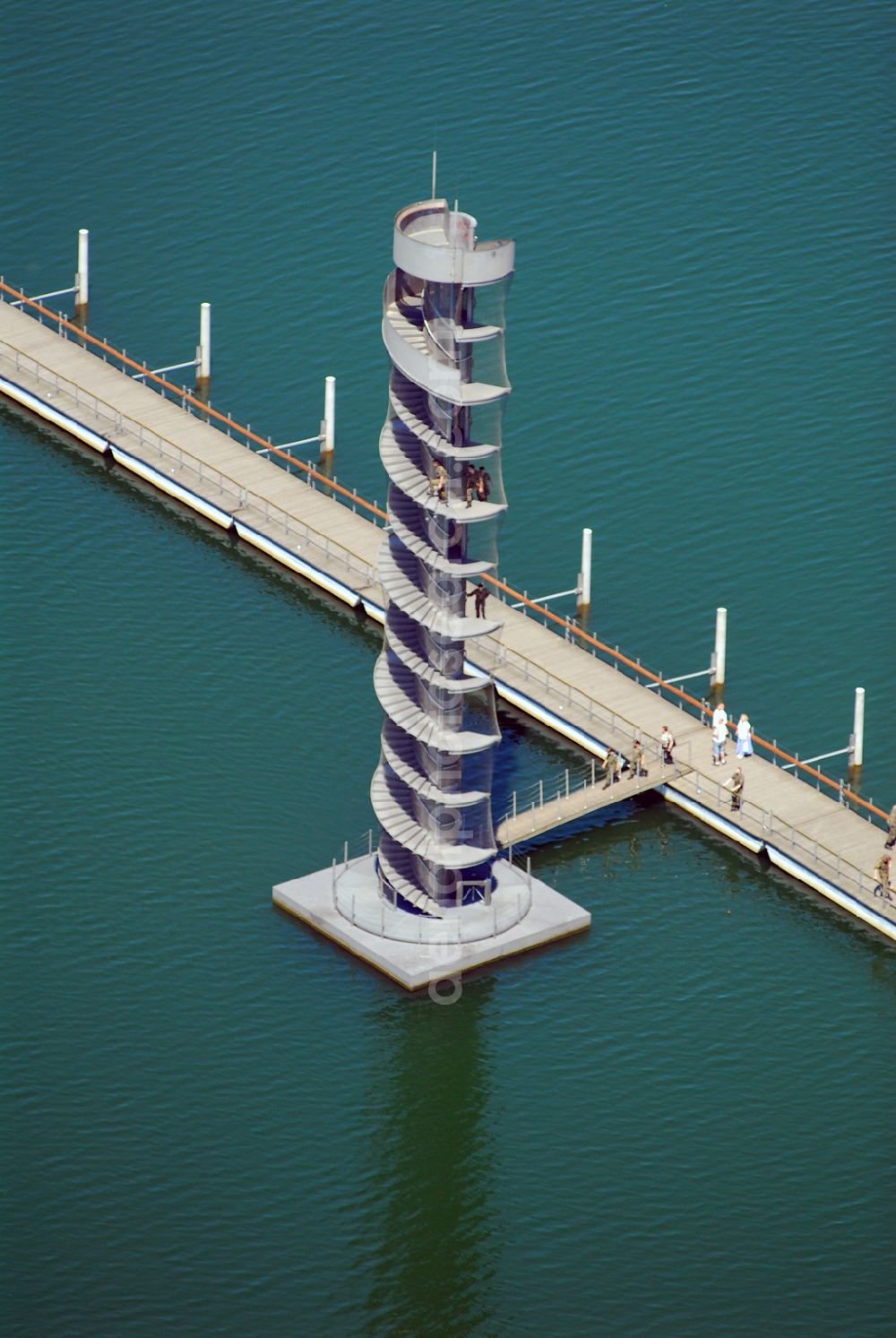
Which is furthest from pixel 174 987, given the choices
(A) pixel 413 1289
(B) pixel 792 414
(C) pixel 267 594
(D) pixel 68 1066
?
(B) pixel 792 414

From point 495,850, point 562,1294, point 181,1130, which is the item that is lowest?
point 562,1294

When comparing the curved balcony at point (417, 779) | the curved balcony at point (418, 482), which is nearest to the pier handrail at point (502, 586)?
the curved balcony at point (417, 779)

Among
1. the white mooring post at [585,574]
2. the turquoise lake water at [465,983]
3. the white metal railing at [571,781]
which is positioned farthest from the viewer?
the white mooring post at [585,574]

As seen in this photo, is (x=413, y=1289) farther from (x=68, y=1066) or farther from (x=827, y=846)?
(x=827, y=846)

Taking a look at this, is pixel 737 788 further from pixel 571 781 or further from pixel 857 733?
pixel 571 781

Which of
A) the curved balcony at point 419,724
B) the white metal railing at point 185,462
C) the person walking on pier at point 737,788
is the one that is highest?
the white metal railing at point 185,462

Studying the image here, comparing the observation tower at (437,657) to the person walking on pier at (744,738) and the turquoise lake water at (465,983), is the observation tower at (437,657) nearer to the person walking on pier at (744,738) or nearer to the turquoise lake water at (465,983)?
the turquoise lake water at (465,983)
